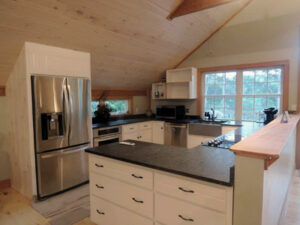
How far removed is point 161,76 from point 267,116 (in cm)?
259

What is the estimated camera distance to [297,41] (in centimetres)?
378

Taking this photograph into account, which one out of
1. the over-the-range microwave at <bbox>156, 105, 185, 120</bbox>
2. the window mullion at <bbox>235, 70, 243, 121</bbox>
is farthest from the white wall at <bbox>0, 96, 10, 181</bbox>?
the window mullion at <bbox>235, 70, 243, 121</bbox>

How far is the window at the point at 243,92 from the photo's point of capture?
4.12 metres

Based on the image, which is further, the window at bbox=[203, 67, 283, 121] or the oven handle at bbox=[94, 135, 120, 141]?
the window at bbox=[203, 67, 283, 121]

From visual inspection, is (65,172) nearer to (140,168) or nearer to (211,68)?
(140,168)

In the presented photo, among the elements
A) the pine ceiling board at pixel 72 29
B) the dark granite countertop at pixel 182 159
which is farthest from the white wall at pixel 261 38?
the dark granite countertop at pixel 182 159

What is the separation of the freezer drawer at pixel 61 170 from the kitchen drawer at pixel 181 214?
6.27 feet

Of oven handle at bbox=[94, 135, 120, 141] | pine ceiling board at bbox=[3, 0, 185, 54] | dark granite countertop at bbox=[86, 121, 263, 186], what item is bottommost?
oven handle at bbox=[94, 135, 120, 141]

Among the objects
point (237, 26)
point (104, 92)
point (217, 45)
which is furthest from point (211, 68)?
point (104, 92)

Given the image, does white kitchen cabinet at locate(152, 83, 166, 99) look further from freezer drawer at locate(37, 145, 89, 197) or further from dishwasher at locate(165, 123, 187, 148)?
freezer drawer at locate(37, 145, 89, 197)

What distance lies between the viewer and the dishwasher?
14.7ft

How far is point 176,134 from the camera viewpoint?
181 inches

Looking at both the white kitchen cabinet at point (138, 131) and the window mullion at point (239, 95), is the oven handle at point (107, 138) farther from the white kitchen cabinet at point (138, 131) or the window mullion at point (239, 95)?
the window mullion at point (239, 95)

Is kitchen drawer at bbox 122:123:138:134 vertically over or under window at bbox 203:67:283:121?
under
